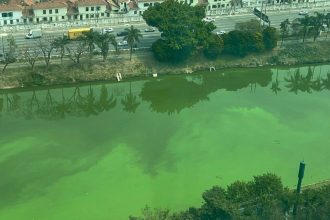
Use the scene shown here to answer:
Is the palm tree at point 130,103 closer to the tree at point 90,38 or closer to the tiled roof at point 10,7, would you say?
the tree at point 90,38

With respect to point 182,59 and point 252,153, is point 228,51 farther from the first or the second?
point 252,153

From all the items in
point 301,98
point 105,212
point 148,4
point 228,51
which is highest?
point 148,4

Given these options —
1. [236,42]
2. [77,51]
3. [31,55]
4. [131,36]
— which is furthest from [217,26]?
[31,55]

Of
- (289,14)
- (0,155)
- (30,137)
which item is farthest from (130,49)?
(289,14)

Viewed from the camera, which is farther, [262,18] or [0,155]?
[262,18]

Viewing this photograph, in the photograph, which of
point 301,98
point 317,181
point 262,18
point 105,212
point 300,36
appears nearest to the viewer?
point 105,212

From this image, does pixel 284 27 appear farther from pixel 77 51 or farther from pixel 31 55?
pixel 31 55
